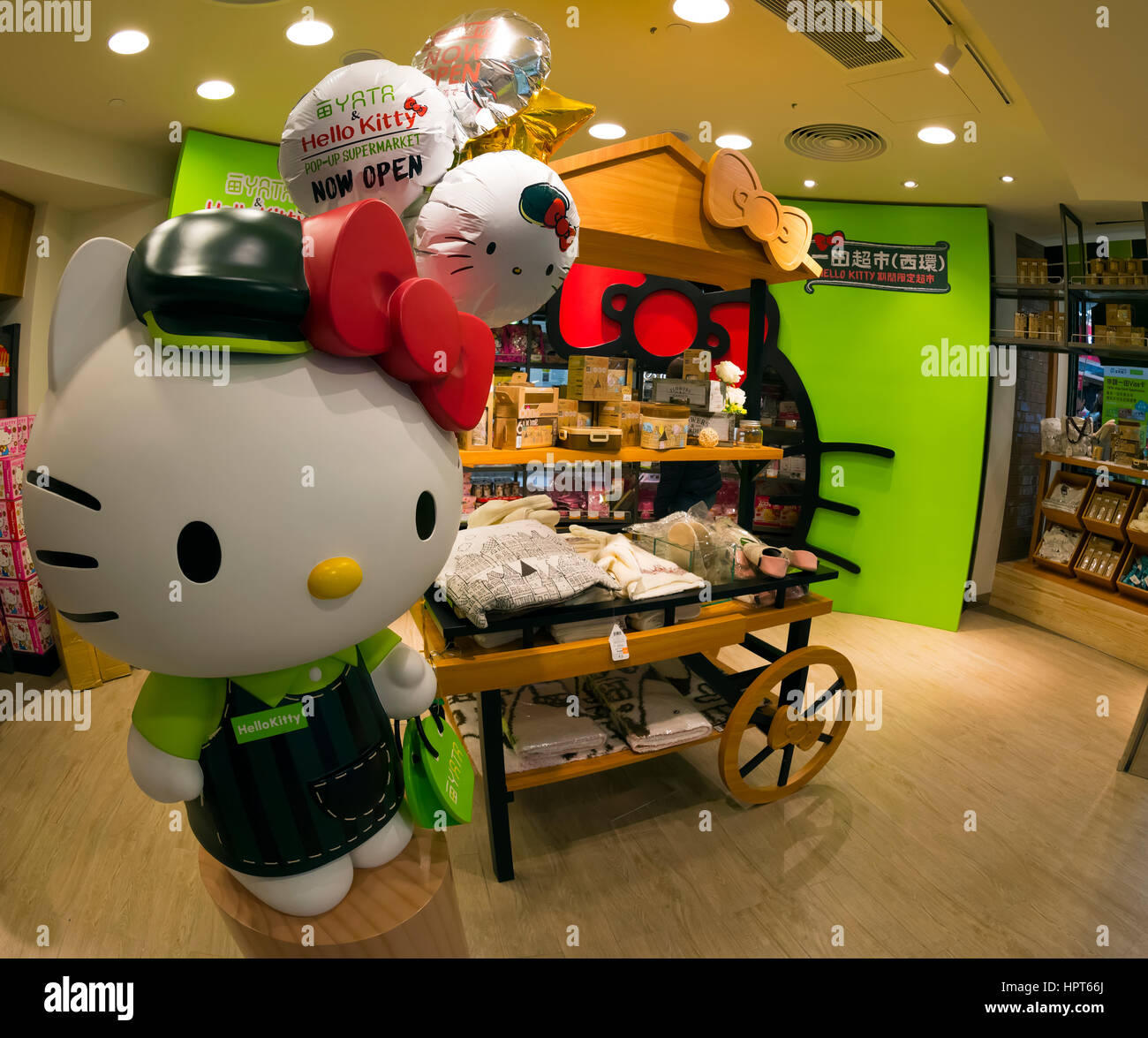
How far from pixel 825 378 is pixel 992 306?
118 centimetres

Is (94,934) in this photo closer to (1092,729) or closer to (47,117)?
(47,117)

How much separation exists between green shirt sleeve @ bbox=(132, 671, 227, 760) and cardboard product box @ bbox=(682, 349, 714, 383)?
214 centimetres

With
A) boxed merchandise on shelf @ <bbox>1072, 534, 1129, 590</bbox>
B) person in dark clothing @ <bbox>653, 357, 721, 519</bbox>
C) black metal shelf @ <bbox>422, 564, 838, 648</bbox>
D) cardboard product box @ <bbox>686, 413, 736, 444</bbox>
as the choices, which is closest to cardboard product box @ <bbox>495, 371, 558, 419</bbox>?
black metal shelf @ <bbox>422, 564, 838, 648</bbox>

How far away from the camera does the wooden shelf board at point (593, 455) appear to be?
1964mm

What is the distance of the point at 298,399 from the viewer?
2.88ft

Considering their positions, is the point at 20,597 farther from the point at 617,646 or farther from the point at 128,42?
the point at 617,646

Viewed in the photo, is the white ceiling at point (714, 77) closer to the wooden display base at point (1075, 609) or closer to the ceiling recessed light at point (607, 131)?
the ceiling recessed light at point (607, 131)

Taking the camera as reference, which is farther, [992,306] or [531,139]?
[992,306]

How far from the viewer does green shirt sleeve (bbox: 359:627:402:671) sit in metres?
1.21

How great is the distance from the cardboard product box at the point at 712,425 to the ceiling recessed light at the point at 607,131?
1.77 meters

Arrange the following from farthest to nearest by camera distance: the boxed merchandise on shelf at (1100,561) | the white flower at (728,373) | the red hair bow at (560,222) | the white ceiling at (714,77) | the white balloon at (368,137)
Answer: the boxed merchandise on shelf at (1100,561) → the white flower at (728,373) → the white ceiling at (714,77) → the red hair bow at (560,222) → the white balloon at (368,137)

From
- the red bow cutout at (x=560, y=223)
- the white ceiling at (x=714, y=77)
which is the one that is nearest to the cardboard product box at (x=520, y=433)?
the red bow cutout at (x=560, y=223)
